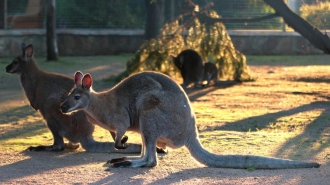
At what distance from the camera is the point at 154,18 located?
20.9 metres

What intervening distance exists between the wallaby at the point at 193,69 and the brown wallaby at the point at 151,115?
8083 millimetres

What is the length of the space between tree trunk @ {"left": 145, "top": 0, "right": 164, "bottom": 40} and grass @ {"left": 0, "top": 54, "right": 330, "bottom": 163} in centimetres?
188

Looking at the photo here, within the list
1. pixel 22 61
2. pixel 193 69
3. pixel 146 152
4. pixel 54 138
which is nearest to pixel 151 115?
pixel 146 152

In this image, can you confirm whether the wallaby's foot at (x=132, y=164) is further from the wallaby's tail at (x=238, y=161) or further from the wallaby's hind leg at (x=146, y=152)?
the wallaby's tail at (x=238, y=161)

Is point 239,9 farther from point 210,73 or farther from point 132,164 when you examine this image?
point 132,164

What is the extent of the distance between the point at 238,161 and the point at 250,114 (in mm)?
4660

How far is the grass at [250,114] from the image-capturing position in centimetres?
847

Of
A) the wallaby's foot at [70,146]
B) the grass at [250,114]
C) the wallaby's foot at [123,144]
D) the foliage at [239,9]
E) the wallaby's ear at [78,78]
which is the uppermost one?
the wallaby's ear at [78,78]

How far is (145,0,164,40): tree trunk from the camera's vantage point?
816 inches

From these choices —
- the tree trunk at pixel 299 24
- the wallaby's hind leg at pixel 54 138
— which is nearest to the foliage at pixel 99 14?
the tree trunk at pixel 299 24

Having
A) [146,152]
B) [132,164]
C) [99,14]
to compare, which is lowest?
[132,164]

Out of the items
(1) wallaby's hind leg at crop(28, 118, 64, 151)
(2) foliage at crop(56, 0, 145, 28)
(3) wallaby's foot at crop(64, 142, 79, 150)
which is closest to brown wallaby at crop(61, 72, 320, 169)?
(1) wallaby's hind leg at crop(28, 118, 64, 151)

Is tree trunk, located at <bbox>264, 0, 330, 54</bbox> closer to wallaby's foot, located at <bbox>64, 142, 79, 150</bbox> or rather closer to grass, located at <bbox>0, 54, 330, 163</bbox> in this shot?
grass, located at <bbox>0, 54, 330, 163</bbox>

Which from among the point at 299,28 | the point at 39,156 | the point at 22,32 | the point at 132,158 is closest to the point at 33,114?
the point at 39,156
